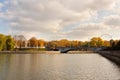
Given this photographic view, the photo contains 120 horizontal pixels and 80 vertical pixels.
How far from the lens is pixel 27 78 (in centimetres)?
3100

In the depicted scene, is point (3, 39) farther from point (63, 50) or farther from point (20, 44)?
point (20, 44)

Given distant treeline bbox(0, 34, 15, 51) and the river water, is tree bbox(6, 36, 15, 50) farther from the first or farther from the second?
the river water

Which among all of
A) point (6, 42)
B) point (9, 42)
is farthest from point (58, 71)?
point (6, 42)

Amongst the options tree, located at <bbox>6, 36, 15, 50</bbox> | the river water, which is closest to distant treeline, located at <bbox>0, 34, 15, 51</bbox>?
tree, located at <bbox>6, 36, 15, 50</bbox>

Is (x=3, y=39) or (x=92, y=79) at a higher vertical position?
(x=3, y=39)

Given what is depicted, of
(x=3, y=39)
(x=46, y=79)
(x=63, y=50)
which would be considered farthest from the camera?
(x=63, y=50)

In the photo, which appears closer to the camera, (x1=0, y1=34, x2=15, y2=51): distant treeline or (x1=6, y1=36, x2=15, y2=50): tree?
(x1=0, y1=34, x2=15, y2=51): distant treeline

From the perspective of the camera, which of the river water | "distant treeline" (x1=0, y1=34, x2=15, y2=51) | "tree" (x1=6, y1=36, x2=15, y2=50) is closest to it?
the river water

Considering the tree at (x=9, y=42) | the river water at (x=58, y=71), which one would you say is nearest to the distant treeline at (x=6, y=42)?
the tree at (x=9, y=42)

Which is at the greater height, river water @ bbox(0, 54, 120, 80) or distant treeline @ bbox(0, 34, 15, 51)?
distant treeline @ bbox(0, 34, 15, 51)

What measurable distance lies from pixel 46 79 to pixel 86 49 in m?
161

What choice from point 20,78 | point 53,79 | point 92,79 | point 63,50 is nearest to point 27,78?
point 20,78

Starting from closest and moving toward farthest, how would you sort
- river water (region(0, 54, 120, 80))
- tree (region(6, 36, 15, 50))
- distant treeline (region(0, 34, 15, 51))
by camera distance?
river water (region(0, 54, 120, 80)) → distant treeline (region(0, 34, 15, 51)) → tree (region(6, 36, 15, 50))

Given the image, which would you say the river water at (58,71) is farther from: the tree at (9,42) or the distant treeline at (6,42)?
the tree at (9,42)
